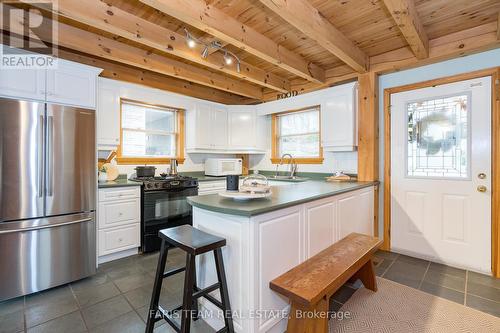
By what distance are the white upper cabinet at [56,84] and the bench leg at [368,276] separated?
3169 millimetres

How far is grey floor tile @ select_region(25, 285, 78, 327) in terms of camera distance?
1.86 metres

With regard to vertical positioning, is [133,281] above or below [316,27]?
below

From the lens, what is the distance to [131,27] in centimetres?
223

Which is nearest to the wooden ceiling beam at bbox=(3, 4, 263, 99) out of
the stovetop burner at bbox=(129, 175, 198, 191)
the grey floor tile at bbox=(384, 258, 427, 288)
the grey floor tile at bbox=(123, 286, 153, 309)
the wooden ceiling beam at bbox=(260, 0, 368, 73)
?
the stovetop burner at bbox=(129, 175, 198, 191)

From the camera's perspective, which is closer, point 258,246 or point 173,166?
point 258,246

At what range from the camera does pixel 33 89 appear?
2.20m

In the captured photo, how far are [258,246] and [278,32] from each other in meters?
2.24

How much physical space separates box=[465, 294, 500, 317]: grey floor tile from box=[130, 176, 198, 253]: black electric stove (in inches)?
124

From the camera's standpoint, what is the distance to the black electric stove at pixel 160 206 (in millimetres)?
3064

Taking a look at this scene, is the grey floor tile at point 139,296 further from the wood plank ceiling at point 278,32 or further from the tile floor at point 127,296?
the wood plank ceiling at point 278,32

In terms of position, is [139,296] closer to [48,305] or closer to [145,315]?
[145,315]

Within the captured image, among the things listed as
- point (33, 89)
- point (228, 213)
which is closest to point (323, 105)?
point (228, 213)

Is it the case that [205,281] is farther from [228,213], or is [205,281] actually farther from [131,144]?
[131,144]

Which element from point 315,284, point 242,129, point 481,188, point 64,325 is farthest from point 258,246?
point 242,129
